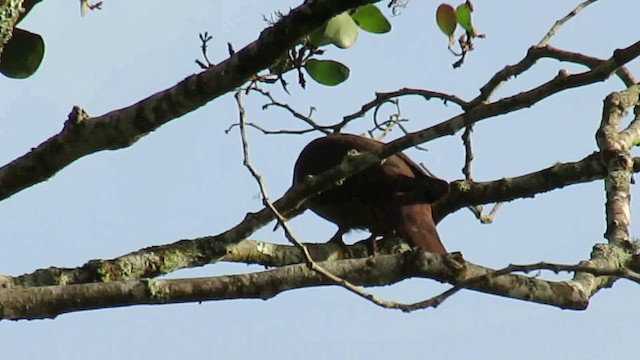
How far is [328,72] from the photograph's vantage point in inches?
133

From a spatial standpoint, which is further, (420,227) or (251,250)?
(420,227)

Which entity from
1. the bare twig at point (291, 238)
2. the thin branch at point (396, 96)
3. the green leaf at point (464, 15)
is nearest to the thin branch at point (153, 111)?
the bare twig at point (291, 238)

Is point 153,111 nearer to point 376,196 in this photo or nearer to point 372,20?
point 372,20

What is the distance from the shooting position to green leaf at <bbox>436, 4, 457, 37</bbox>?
3643mm

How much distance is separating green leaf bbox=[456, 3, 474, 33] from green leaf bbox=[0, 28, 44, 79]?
1369 millimetres

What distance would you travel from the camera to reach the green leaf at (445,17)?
364cm

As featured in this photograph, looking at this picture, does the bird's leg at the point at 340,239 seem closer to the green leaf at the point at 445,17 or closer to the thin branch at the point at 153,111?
the green leaf at the point at 445,17

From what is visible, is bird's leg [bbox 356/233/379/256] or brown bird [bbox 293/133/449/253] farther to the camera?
brown bird [bbox 293/133/449/253]

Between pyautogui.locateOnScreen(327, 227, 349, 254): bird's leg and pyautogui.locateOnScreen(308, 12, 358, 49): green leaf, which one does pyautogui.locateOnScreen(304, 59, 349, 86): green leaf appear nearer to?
pyautogui.locateOnScreen(308, 12, 358, 49): green leaf

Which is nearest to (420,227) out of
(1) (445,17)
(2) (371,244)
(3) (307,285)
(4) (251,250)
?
(2) (371,244)

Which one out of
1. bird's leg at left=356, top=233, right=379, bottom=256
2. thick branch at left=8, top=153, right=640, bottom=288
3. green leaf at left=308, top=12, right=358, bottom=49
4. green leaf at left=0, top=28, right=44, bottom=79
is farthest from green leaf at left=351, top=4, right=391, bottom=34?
green leaf at left=0, top=28, right=44, bottom=79

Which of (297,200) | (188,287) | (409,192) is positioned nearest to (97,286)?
(188,287)

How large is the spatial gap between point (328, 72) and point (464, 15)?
21.2 inches

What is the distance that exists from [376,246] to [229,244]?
1.23 metres
